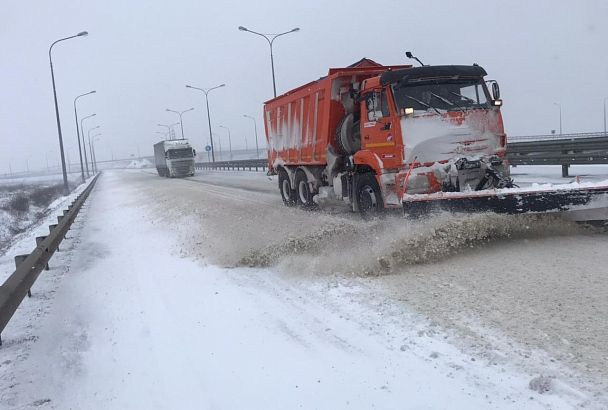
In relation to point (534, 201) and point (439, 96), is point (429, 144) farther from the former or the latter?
point (534, 201)

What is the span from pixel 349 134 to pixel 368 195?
6.14ft

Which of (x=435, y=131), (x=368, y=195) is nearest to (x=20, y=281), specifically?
(x=368, y=195)

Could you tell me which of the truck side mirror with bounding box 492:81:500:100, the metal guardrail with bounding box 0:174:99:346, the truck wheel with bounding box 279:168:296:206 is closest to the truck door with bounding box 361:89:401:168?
the truck side mirror with bounding box 492:81:500:100

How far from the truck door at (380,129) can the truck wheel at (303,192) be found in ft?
12.7

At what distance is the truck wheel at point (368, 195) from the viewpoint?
9570 mm

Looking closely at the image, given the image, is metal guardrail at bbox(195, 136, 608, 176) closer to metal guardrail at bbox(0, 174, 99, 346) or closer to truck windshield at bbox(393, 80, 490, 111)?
truck windshield at bbox(393, 80, 490, 111)

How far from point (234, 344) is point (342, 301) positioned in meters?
1.41

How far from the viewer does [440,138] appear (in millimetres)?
8594

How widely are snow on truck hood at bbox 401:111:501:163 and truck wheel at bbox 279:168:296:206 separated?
6732 mm

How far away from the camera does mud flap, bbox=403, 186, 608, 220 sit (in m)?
7.03

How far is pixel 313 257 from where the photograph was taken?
7.59 m

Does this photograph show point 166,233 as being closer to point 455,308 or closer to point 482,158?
point 482,158

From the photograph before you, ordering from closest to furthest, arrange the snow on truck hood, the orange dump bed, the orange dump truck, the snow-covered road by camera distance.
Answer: the snow-covered road
the orange dump truck
the snow on truck hood
the orange dump bed

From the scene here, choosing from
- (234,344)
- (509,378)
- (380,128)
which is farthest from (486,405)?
(380,128)
